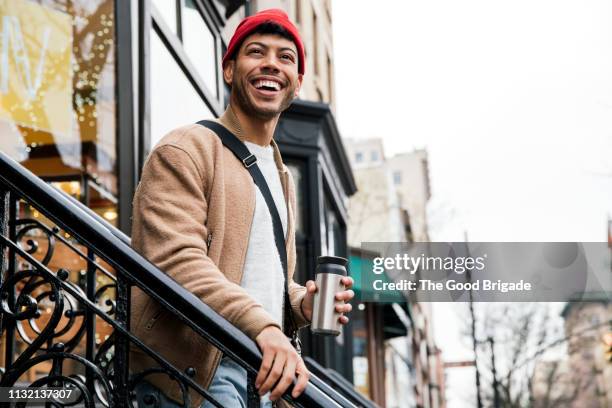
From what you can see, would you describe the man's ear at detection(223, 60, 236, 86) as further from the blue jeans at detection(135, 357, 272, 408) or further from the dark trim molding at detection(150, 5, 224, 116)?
the dark trim molding at detection(150, 5, 224, 116)

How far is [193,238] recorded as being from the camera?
246 centimetres

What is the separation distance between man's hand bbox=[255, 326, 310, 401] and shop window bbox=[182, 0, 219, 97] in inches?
283

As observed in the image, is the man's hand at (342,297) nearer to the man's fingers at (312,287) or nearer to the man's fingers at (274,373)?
the man's fingers at (312,287)

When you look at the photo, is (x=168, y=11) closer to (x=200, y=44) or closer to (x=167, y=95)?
(x=167, y=95)

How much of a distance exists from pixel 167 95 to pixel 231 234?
18.5 ft

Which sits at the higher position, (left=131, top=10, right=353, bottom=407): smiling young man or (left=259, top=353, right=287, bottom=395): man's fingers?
(left=131, top=10, right=353, bottom=407): smiling young man

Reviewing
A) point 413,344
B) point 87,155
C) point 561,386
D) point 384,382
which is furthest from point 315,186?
point 561,386

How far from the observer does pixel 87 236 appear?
2.78m

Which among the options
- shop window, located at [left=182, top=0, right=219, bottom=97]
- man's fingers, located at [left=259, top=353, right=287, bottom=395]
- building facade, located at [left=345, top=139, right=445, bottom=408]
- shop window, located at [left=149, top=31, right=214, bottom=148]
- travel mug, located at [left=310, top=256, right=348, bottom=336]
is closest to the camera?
man's fingers, located at [left=259, top=353, right=287, bottom=395]

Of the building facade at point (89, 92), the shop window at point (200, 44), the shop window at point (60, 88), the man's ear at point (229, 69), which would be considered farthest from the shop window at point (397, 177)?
the man's ear at point (229, 69)

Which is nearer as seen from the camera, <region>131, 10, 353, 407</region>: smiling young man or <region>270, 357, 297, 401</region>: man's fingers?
<region>270, 357, 297, 401</region>: man's fingers

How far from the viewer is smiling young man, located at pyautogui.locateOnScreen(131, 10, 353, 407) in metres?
2.42

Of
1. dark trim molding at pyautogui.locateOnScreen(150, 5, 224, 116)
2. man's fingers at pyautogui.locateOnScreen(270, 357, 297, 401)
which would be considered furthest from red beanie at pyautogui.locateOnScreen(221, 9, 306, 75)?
dark trim molding at pyautogui.locateOnScreen(150, 5, 224, 116)

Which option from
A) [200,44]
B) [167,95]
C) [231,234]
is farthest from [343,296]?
[200,44]
